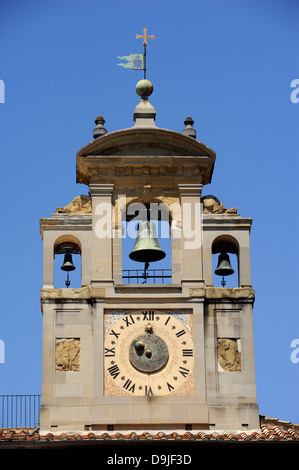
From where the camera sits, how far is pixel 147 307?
1361 inches

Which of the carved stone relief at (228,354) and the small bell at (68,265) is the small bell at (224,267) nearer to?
the carved stone relief at (228,354)

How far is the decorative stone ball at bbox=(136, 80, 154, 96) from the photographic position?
36.9 meters

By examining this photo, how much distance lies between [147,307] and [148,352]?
3.28ft

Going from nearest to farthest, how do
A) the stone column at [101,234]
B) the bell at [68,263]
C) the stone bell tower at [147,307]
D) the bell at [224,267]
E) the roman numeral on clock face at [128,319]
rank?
the stone bell tower at [147,307] → the roman numeral on clock face at [128,319] → the stone column at [101,234] → the bell at [224,267] → the bell at [68,263]

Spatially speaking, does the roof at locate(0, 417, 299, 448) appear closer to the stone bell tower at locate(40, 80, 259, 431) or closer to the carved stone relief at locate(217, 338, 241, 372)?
the stone bell tower at locate(40, 80, 259, 431)

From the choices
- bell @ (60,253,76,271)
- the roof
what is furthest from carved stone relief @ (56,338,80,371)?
bell @ (60,253,76,271)

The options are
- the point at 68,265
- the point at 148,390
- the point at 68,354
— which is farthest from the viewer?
the point at 68,265

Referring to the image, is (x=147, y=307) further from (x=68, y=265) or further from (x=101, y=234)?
(x=68, y=265)

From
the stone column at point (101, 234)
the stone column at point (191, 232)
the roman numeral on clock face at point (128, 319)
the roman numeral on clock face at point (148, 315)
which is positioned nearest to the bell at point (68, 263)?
the stone column at point (101, 234)

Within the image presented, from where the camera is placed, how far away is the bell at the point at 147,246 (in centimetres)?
3541

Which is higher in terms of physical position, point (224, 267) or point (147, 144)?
point (147, 144)

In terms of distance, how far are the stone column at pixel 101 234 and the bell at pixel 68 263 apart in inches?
59.4

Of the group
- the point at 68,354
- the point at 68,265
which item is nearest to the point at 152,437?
the point at 68,354

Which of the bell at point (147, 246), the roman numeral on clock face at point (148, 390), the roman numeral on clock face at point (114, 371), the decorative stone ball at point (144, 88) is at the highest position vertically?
the decorative stone ball at point (144, 88)
